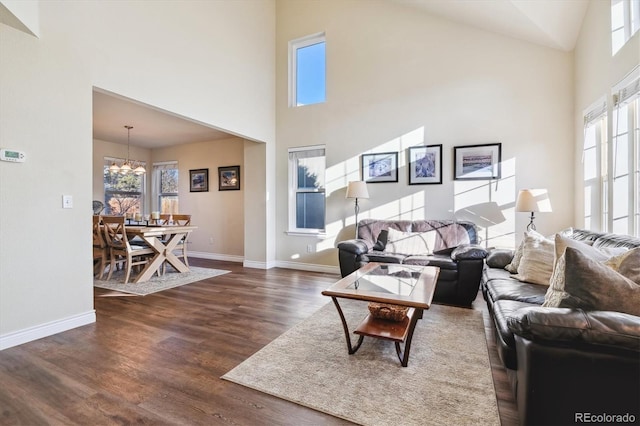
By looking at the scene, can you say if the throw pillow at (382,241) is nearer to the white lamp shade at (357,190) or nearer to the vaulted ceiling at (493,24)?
the white lamp shade at (357,190)

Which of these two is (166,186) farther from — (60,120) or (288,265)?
(60,120)

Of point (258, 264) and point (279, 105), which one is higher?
point (279, 105)

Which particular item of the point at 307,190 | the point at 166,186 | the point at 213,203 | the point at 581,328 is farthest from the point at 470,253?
the point at 166,186

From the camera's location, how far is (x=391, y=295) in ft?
6.93

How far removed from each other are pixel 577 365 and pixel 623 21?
3.05 meters

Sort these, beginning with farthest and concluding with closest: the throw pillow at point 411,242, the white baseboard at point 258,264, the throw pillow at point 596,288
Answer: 1. the white baseboard at point 258,264
2. the throw pillow at point 411,242
3. the throw pillow at point 596,288

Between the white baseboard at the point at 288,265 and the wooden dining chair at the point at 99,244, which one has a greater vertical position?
the wooden dining chair at the point at 99,244

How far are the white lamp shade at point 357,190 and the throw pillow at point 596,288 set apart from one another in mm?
3178

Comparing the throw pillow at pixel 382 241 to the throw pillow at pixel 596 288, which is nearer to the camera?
the throw pillow at pixel 596 288

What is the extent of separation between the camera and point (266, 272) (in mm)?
5145

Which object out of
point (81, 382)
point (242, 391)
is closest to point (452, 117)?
point (242, 391)

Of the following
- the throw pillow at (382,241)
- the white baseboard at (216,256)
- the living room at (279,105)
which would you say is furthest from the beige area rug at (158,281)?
the throw pillow at (382,241)

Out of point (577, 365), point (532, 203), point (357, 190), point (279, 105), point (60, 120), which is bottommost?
point (577, 365)
